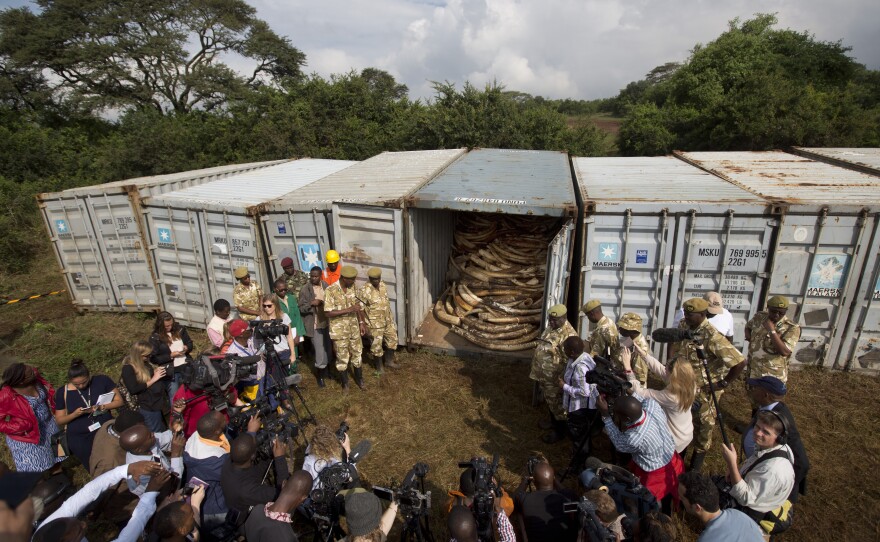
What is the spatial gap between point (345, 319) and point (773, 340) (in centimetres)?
538

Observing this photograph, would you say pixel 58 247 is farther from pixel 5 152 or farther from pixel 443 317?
pixel 5 152

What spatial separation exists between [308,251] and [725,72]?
22291 mm

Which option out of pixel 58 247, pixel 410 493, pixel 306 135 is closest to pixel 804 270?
pixel 410 493

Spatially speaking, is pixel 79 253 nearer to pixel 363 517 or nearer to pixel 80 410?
pixel 80 410

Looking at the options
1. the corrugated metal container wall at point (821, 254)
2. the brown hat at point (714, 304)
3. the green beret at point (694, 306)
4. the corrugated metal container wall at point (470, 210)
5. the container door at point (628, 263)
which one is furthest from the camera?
the corrugated metal container wall at point (470, 210)

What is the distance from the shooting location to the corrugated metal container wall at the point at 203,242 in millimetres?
7691

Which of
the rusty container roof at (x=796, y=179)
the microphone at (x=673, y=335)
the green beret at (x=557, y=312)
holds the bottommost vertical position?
the green beret at (x=557, y=312)

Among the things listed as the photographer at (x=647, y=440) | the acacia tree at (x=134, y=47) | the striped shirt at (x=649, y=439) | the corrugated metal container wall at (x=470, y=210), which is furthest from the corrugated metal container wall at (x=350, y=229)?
the acacia tree at (x=134, y=47)

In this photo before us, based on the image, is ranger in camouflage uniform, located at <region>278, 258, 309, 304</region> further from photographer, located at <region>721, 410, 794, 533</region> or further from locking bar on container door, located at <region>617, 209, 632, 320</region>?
photographer, located at <region>721, 410, 794, 533</region>

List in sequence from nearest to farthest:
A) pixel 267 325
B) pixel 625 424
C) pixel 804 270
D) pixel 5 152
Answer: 1. pixel 625 424
2. pixel 267 325
3. pixel 804 270
4. pixel 5 152

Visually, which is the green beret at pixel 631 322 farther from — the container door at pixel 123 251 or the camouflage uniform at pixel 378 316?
the container door at pixel 123 251

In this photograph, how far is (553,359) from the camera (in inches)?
209

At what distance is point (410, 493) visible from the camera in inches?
118

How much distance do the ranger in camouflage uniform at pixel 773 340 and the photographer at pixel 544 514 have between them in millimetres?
3225
